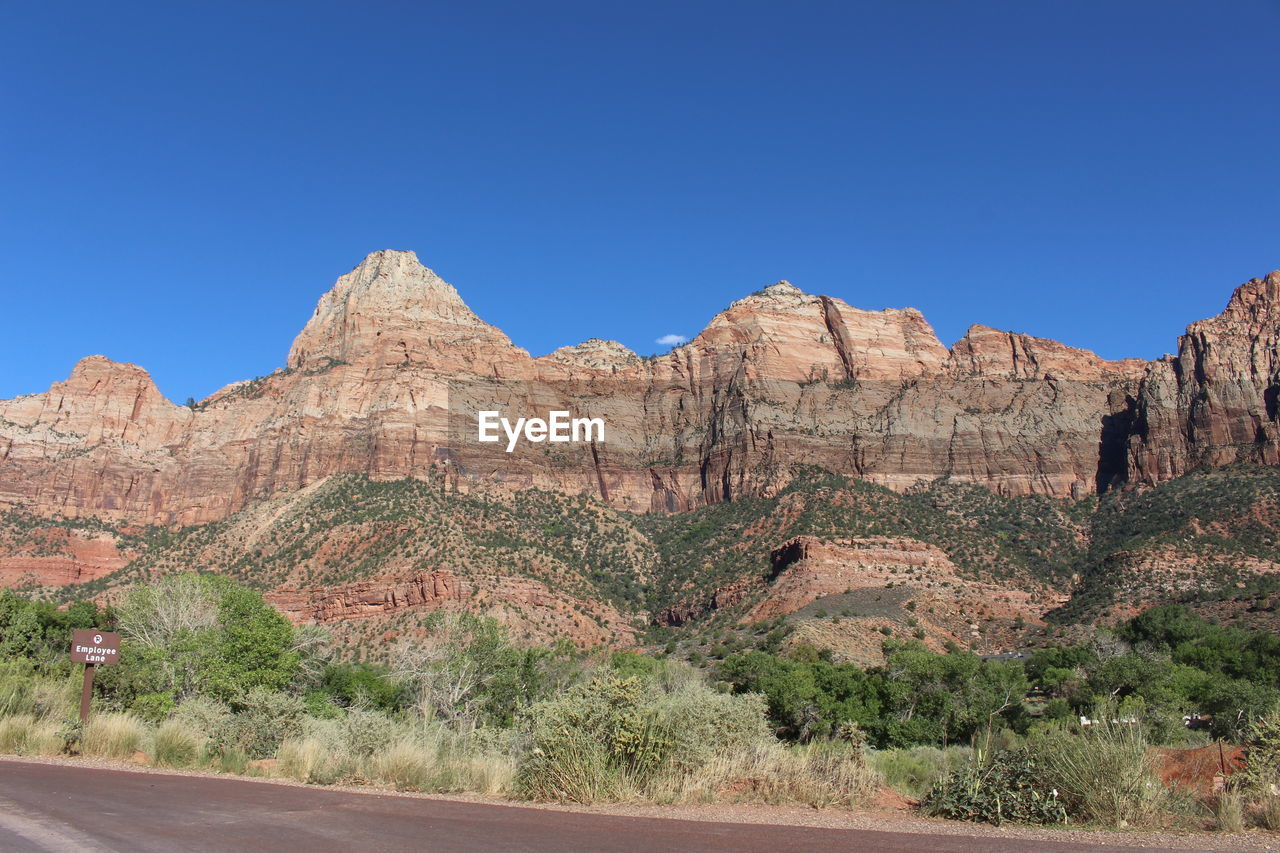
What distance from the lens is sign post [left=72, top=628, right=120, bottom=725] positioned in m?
18.7

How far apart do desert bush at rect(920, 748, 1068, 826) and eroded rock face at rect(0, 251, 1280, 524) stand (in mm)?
79486

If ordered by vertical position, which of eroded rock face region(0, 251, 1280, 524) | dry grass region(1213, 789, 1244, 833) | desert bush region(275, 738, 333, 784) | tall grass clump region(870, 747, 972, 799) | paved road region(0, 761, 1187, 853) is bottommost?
tall grass clump region(870, 747, 972, 799)

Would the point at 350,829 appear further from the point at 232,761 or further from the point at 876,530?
the point at 876,530

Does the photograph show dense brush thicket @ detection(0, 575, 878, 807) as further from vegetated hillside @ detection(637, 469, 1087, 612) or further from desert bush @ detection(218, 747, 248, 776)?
vegetated hillside @ detection(637, 469, 1087, 612)

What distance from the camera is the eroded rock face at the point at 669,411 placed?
9319 centimetres

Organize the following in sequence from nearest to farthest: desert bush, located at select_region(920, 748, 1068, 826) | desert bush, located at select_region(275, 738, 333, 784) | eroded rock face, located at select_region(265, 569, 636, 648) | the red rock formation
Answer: desert bush, located at select_region(920, 748, 1068, 826)
desert bush, located at select_region(275, 738, 333, 784)
eroded rock face, located at select_region(265, 569, 636, 648)
the red rock formation

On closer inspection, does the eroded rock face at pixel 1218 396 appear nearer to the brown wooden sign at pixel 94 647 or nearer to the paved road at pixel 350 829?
the paved road at pixel 350 829

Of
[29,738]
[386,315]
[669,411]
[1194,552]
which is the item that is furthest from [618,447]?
[29,738]

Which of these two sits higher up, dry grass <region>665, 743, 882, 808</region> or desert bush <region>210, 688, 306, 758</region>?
dry grass <region>665, 743, 882, 808</region>

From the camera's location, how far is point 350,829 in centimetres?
970

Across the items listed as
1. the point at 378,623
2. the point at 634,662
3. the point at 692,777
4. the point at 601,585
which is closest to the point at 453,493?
the point at 601,585

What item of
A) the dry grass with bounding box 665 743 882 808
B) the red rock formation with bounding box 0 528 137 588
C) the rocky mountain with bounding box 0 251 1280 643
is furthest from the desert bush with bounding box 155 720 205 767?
the red rock formation with bounding box 0 528 137 588

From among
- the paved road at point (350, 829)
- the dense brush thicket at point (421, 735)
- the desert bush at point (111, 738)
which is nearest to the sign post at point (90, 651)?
the desert bush at point (111, 738)

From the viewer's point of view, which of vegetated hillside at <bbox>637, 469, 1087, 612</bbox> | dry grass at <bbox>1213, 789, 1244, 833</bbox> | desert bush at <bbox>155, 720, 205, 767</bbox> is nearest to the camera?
dry grass at <bbox>1213, 789, 1244, 833</bbox>
